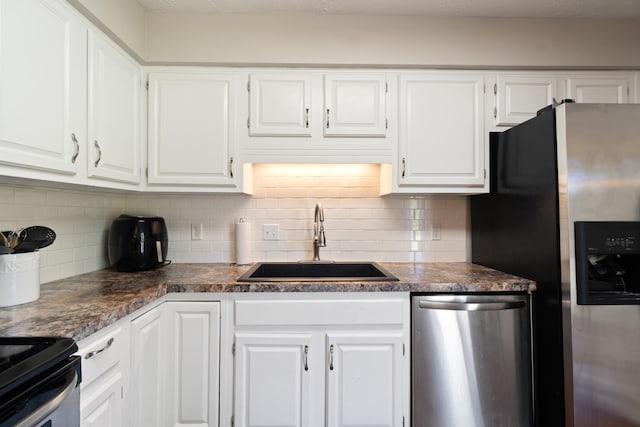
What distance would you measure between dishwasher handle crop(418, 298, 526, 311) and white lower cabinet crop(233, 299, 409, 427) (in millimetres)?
181

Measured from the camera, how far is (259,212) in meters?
2.16

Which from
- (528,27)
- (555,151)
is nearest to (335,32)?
(528,27)

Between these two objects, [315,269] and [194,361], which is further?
[315,269]

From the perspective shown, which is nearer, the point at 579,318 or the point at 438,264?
the point at 579,318

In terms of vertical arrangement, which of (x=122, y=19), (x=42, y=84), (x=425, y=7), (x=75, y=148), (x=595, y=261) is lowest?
(x=595, y=261)

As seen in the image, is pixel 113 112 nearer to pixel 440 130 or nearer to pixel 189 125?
pixel 189 125

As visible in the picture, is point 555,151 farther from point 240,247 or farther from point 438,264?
point 240,247

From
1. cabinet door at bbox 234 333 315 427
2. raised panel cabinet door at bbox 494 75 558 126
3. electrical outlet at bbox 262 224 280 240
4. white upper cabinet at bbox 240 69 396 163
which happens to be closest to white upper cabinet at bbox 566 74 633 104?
raised panel cabinet door at bbox 494 75 558 126

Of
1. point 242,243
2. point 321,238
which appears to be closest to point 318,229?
point 321,238

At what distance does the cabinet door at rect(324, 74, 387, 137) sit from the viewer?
1818 millimetres

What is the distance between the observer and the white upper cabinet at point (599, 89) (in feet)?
6.03

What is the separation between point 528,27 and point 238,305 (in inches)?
88.0

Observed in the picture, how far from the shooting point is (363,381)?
1.51m

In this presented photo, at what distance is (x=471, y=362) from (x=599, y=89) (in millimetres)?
1734
